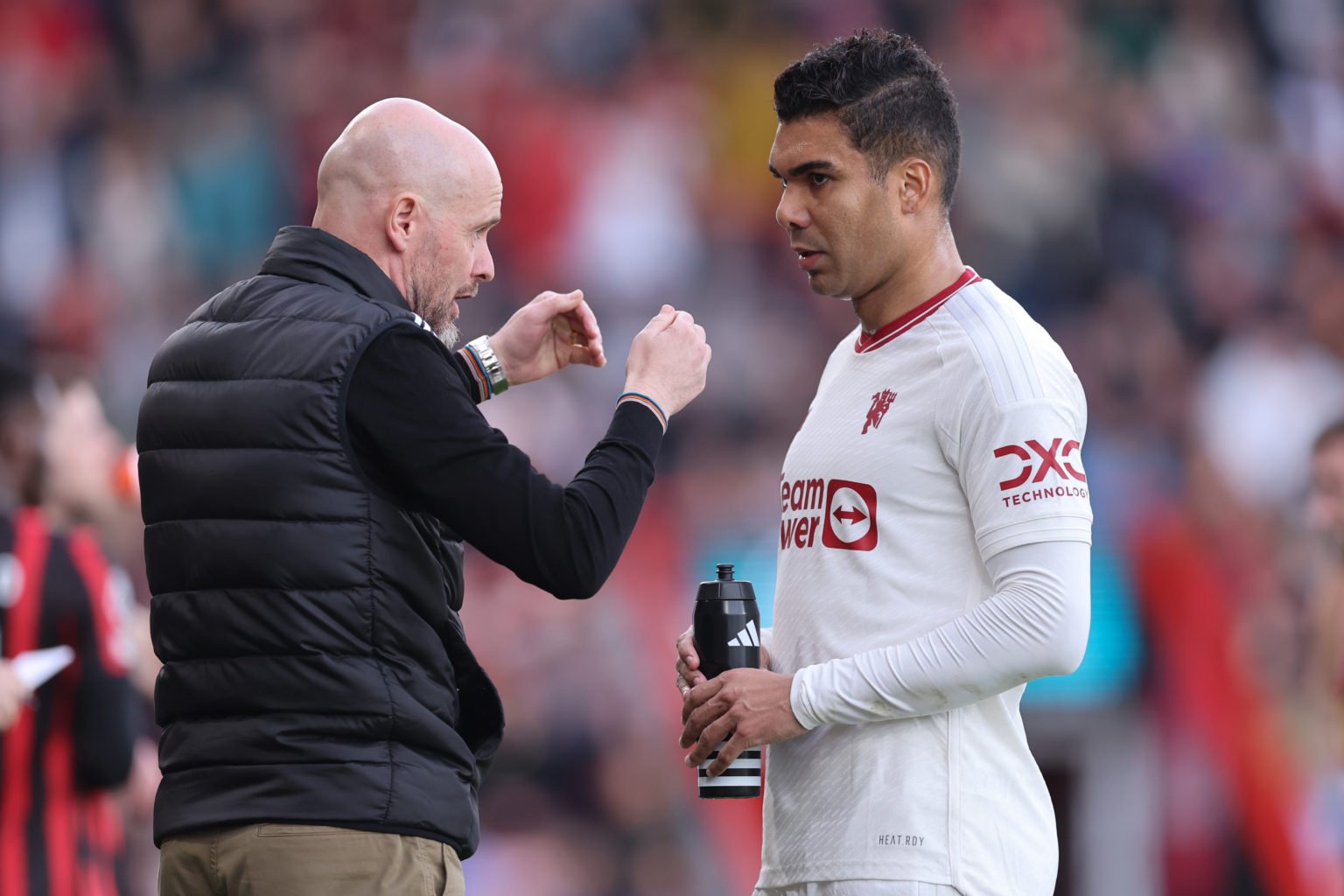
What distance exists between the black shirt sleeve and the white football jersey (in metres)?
0.41

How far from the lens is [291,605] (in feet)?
7.67

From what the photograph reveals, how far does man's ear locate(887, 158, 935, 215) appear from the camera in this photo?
2715mm

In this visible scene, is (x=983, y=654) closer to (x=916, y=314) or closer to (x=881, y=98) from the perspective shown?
(x=916, y=314)

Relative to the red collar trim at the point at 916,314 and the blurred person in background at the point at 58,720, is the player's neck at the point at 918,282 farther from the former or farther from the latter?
the blurred person in background at the point at 58,720

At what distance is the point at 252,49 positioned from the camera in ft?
28.9

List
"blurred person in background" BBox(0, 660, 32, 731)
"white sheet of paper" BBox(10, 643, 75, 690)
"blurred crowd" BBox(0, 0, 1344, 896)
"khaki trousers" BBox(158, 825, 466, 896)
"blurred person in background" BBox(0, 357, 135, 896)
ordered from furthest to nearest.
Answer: "blurred crowd" BBox(0, 0, 1344, 896) < "blurred person in background" BBox(0, 357, 135, 896) < "white sheet of paper" BBox(10, 643, 75, 690) < "blurred person in background" BBox(0, 660, 32, 731) < "khaki trousers" BBox(158, 825, 466, 896)

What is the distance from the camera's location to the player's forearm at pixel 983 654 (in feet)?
7.82

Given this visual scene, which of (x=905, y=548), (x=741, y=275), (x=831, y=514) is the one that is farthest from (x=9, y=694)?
(x=741, y=275)

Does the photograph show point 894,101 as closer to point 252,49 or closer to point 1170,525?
point 1170,525

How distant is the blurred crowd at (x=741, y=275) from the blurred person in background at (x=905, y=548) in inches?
165

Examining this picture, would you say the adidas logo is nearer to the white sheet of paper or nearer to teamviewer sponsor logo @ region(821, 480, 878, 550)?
teamviewer sponsor logo @ region(821, 480, 878, 550)

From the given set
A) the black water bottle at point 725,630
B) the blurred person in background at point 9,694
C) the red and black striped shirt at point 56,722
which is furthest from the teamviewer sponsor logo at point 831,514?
the red and black striped shirt at point 56,722

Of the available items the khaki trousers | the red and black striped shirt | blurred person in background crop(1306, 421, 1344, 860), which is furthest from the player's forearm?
blurred person in background crop(1306, 421, 1344, 860)

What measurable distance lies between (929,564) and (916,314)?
432 mm
